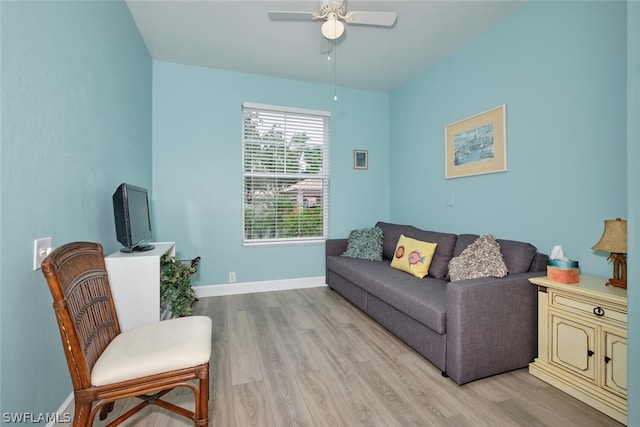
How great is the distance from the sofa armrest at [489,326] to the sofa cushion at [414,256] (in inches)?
32.4

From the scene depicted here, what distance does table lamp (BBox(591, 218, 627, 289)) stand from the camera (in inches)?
61.4

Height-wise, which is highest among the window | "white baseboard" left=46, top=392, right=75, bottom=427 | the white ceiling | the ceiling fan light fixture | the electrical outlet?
the white ceiling

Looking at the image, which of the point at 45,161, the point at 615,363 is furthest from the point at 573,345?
the point at 45,161

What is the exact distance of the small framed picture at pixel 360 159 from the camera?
4.05 meters

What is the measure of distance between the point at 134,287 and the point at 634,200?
2519 millimetres

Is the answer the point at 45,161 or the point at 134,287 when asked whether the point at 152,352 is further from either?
the point at 45,161

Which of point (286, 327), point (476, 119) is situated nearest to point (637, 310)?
point (476, 119)

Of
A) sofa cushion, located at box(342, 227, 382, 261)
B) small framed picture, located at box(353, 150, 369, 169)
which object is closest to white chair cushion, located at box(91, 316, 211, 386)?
sofa cushion, located at box(342, 227, 382, 261)

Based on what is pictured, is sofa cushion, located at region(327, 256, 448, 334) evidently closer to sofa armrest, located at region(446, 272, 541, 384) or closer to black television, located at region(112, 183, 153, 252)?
sofa armrest, located at region(446, 272, 541, 384)

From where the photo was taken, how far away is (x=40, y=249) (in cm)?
122

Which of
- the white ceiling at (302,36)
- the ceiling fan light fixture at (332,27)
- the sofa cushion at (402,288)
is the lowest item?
the sofa cushion at (402,288)

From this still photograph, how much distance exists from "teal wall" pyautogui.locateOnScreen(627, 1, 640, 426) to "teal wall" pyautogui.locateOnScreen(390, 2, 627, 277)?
0.78 m

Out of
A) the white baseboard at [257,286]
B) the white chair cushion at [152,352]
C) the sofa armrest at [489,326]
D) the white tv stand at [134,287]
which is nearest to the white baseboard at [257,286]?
the white baseboard at [257,286]

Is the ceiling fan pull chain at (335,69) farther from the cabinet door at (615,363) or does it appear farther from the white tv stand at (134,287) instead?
the cabinet door at (615,363)
